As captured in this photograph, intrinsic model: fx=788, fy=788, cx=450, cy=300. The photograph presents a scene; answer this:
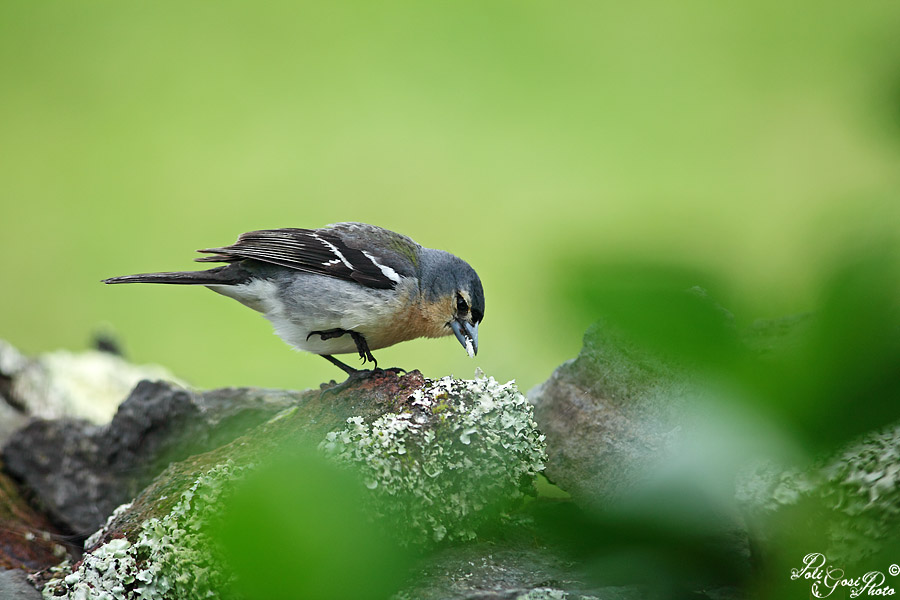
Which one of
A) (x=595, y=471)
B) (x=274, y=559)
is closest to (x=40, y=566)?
(x=595, y=471)

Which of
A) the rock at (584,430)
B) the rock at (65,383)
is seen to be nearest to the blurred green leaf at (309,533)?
the rock at (584,430)

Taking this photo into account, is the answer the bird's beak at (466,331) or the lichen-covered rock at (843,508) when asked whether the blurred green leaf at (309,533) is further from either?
the bird's beak at (466,331)

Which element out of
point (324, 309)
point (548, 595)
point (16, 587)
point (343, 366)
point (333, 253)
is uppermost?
point (333, 253)

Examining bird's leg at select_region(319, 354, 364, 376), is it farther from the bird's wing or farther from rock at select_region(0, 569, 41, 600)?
rock at select_region(0, 569, 41, 600)

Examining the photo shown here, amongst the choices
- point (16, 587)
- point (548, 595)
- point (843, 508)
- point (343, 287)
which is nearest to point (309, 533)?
point (843, 508)

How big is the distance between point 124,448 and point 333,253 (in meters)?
1.90

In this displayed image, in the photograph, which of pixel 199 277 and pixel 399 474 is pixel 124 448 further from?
pixel 399 474

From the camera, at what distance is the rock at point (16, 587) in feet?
12.7

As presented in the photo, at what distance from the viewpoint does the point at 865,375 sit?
772mm

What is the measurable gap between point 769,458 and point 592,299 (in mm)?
339

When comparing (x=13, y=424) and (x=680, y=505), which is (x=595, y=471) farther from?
(x=13, y=424)

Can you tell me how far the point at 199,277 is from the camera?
527 cm

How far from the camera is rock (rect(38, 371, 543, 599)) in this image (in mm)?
3383

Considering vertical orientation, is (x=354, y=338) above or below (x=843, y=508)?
above
